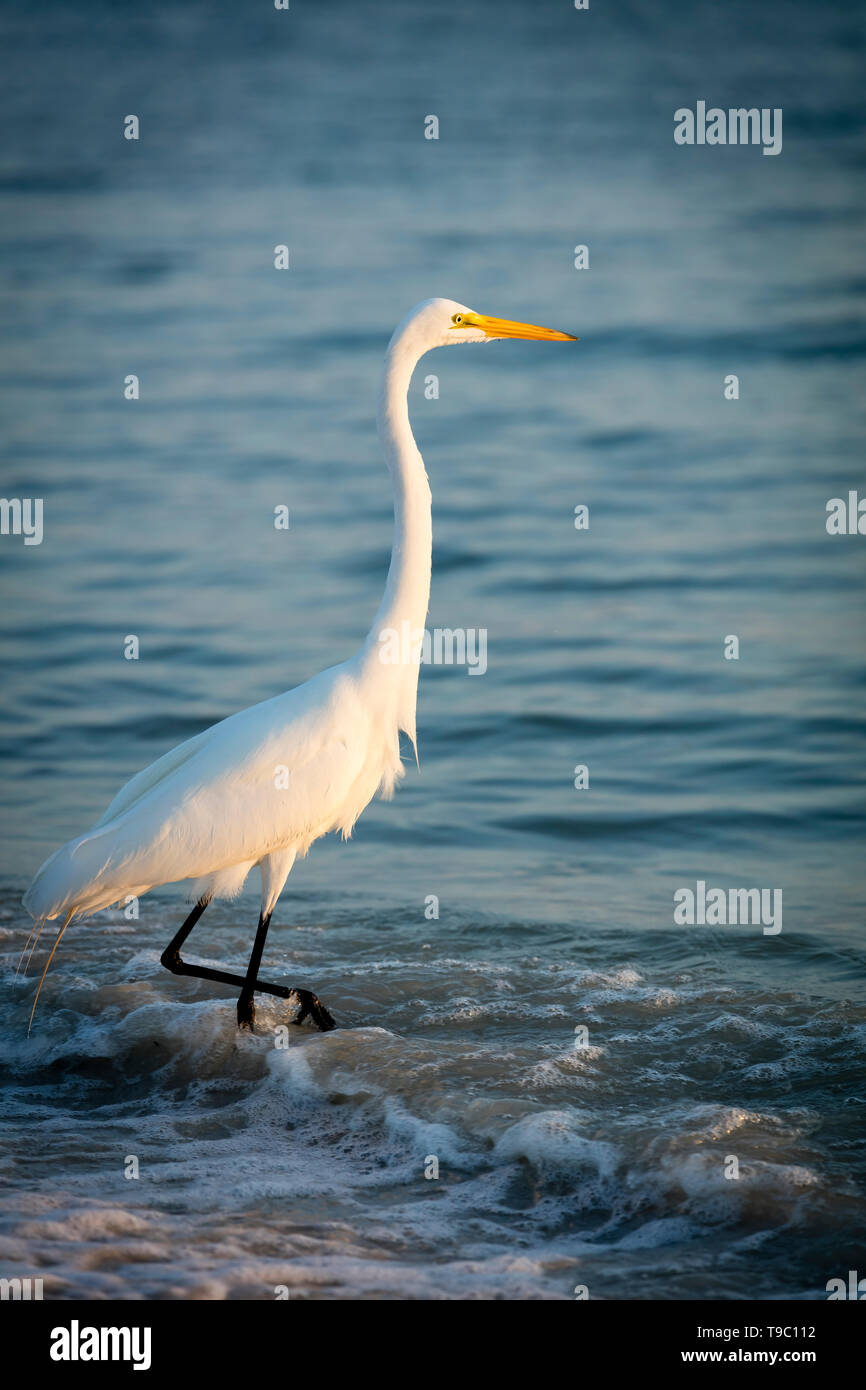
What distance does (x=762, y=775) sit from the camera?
338 inches

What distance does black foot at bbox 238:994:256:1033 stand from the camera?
18.5ft

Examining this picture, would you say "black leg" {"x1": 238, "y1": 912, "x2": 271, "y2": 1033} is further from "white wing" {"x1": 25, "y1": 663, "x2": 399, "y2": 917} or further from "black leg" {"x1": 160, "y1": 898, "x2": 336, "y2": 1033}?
"white wing" {"x1": 25, "y1": 663, "x2": 399, "y2": 917}

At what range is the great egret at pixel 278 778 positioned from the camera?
5.36 m

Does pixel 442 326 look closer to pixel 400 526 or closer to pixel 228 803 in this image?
pixel 400 526

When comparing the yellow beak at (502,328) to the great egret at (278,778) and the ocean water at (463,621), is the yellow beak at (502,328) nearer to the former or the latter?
the great egret at (278,778)

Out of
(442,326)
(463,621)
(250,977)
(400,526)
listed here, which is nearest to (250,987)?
(250,977)

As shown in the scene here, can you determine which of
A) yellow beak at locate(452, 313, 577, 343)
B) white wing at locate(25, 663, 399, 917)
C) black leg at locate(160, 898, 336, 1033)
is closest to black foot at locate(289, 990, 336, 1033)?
black leg at locate(160, 898, 336, 1033)

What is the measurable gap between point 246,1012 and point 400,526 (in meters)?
2.03

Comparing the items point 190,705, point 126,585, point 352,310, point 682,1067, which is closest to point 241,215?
point 352,310

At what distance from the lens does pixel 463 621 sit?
35.5 ft

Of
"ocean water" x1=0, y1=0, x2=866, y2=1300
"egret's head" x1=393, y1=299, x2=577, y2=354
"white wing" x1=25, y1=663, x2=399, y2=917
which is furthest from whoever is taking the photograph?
"egret's head" x1=393, y1=299, x2=577, y2=354

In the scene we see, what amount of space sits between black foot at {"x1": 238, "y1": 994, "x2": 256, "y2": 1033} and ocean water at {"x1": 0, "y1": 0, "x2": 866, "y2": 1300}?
0.05 m

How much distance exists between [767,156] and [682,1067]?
17894mm
